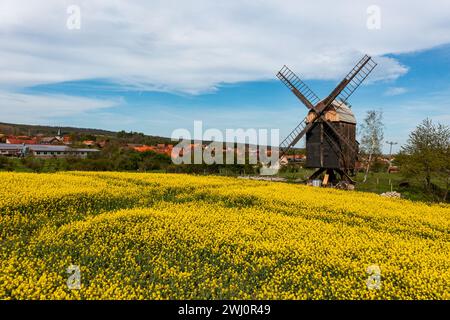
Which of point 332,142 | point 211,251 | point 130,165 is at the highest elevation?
point 332,142

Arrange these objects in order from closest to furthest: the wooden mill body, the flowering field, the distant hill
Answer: the flowering field, the wooden mill body, the distant hill

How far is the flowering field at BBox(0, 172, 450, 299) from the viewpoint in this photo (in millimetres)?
6527

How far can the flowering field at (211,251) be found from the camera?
6527 mm

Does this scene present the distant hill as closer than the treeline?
No

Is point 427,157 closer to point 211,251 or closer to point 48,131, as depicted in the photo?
point 211,251

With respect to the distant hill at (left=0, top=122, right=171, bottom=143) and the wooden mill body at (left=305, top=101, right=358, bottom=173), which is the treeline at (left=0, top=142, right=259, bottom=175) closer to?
the wooden mill body at (left=305, top=101, right=358, bottom=173)

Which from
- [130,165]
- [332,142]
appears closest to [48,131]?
[130,165]

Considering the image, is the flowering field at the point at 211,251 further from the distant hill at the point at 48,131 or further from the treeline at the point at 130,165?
the distant hill at the point at 48,131

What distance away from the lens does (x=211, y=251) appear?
8477 millimetres

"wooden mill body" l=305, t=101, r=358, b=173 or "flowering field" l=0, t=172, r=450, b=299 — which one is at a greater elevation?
"wooden mill body" l=305, t=101, r=358, b=173

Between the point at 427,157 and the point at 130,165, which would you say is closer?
the point at 427,157

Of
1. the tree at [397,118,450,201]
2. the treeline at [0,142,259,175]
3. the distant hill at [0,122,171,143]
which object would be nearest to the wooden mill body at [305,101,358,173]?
the tree at [397,118,450,201]

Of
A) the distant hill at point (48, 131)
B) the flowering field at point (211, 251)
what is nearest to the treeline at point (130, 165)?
the flowering field at point (211, 251)
